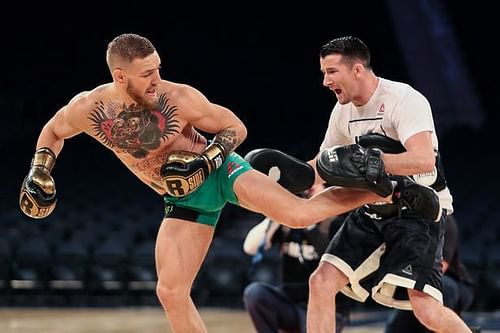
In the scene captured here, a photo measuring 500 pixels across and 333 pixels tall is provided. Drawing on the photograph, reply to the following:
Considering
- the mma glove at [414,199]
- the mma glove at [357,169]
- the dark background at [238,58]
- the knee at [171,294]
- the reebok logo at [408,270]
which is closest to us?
the mma glove at [357,169]

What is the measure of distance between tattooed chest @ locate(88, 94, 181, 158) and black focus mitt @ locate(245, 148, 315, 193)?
1.41 feet

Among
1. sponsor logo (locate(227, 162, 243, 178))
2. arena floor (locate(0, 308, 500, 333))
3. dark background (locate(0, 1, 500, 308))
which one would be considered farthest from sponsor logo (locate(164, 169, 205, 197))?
dark background (locate(0, 1, 500, 308))

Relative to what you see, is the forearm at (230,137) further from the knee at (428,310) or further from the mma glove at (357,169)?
the knee at (428,310)

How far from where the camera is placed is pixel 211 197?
4.06 m

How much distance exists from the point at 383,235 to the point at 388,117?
0.54 metres

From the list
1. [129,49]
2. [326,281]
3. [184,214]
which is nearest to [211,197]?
[184,214]

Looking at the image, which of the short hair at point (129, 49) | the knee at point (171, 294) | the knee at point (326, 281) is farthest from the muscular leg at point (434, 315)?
the short hair at point (129, 49)

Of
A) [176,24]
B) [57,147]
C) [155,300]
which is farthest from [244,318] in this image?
[176,24]

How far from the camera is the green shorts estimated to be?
3990 mm

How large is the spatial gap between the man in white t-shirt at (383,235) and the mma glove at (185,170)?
19.7 inches

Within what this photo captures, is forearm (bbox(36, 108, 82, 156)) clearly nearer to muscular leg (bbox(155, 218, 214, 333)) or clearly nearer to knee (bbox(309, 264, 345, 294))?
muscular leg (bbox(155, 218, 214, 333))

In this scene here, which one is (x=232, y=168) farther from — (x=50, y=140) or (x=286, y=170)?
(x=50, y=140)

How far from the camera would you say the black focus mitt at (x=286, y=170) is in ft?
13.1

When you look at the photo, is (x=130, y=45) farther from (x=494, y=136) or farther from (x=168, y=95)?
(x=494, y=136)
